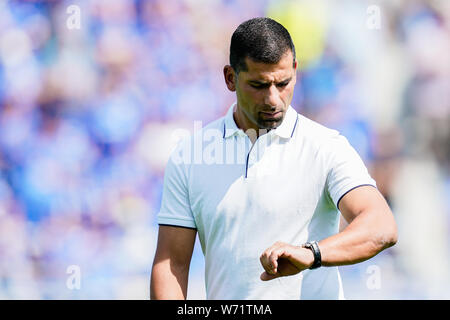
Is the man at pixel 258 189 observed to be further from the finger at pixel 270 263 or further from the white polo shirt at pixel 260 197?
the finger at pixel 270 263

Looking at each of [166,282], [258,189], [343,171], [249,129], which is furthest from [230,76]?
[166,282]

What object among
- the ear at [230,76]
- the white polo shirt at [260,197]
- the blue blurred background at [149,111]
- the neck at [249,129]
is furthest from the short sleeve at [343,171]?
the blue blurred background at [149,111]

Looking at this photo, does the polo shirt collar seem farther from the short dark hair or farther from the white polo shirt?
the short dark hair

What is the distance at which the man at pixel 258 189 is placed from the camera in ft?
7.06

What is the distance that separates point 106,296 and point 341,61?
7.79 feet

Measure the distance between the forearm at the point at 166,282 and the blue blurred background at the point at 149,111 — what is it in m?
2.46

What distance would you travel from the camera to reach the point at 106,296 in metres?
4.59

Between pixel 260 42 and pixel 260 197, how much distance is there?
1.61 ft

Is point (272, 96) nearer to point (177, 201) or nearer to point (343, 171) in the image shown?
point (343, 171)

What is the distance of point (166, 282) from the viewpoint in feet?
7.34

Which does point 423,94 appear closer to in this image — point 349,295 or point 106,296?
point 349,295
